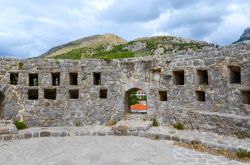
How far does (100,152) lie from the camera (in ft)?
33.4

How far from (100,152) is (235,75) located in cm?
595

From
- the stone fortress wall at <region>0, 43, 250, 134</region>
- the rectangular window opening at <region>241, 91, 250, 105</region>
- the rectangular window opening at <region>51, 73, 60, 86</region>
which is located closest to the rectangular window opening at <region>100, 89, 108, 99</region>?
the stone fortress wall at <region>0, 43, 250, 134</region>

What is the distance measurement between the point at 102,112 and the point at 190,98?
4284mm

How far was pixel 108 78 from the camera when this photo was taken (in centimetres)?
1440

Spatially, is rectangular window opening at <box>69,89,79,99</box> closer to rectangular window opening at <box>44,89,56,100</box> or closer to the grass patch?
rectangular window opening at <box>44,89,56,100</box>

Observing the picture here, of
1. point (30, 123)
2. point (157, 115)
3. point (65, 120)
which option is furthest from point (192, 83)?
point (30, 123)

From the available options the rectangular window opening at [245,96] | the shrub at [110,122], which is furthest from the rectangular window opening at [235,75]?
the shrub at [110,122]

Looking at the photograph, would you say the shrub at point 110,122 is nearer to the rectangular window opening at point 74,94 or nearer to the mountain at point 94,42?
the rectangular window opening at point 74,94

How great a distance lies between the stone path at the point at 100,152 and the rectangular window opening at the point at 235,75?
3.40 meters

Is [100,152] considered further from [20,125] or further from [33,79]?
[33,79]

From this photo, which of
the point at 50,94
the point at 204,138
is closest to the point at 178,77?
the point at 204,138

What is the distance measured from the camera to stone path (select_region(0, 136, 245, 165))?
9164 mm

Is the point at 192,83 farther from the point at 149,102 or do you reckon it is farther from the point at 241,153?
the point at 241,153

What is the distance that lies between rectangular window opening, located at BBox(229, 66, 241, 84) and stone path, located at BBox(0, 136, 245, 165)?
3.40 m
